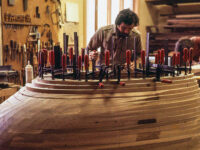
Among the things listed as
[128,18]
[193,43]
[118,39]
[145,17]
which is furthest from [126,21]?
[145,17]

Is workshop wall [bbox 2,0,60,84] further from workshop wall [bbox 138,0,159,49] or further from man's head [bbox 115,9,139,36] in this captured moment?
workshop wall [bbox 138,0,159,49]

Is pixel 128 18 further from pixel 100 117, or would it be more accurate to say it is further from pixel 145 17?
pixel 145 17

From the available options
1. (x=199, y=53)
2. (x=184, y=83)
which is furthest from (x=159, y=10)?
(x=184, y=83)

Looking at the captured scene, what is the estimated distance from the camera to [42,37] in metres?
6.47

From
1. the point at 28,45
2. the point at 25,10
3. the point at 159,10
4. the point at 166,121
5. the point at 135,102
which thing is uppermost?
the point at 159,10

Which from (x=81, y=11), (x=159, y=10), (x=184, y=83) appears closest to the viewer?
(x=184, y=83)

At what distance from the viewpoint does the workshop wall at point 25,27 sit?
5602 mm

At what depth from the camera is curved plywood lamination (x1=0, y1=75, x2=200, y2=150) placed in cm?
157

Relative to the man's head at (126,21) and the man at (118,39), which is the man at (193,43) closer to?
the man at (118,39)

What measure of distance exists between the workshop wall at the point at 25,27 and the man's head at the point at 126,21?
180 centimetres

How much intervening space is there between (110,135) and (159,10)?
10.9 meters

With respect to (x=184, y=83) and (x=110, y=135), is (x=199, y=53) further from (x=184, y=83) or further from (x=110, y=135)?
(x=110, y=135)

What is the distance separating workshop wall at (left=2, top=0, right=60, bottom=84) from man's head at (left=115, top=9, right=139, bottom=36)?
70.8 inches

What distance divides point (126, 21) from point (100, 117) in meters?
2.70
